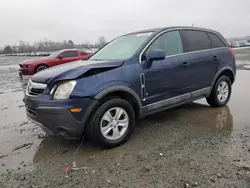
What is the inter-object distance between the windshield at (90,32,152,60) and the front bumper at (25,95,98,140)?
1.19 meters

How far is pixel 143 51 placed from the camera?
13.0 ft

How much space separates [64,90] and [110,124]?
0.84 metres

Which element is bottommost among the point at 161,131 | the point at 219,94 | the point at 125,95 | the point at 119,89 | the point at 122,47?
the point at 161,131

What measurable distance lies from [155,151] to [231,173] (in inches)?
40.9

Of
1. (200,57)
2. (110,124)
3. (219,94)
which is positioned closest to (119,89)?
(110,124)

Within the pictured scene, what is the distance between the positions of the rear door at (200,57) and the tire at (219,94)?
0.98ft

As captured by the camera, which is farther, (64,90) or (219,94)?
(219,94)

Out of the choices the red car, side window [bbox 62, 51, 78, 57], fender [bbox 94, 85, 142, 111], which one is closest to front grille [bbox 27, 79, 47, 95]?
fender [bbox 94, 85, 142, 111]

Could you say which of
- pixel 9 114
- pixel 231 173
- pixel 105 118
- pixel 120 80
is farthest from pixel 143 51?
pixel 9 114

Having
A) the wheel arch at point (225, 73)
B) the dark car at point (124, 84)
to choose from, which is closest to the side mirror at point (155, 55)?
the dark car at point (124, 84)

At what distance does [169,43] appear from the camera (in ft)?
14.5

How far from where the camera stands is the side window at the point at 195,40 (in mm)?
4672

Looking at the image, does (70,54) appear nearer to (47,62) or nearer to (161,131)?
(47,62)

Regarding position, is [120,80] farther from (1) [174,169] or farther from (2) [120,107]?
(1) [174,169]
